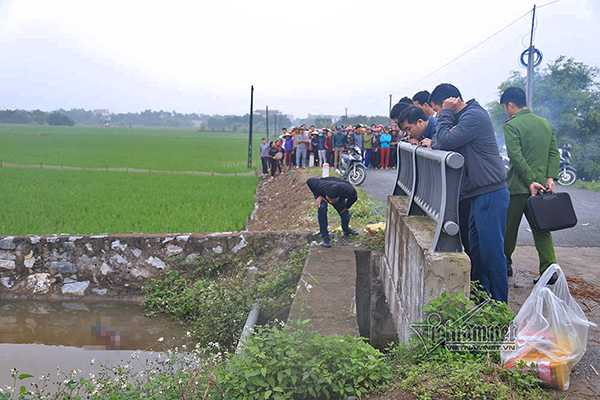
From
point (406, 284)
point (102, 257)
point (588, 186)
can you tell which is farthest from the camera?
point (588, 186)

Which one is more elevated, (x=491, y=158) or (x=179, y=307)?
(x=491, y=158)

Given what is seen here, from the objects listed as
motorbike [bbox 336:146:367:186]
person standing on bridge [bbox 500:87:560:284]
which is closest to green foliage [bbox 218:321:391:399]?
person standing on bridge [bbox 500:87:560:284]

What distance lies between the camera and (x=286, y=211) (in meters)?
9.66

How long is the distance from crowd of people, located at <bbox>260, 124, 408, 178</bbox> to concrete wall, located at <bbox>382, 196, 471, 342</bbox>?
11.8 metres

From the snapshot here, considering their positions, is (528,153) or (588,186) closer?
(528,153)

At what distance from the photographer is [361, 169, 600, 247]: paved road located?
5.80 metres

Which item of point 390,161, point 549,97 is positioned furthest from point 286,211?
point 549,97

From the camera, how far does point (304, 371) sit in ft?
7.82

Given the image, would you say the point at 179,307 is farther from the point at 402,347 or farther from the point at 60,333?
the point at 402,347

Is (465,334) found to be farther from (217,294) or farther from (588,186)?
(588,186)

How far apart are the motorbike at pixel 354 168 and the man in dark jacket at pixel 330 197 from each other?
6969mm

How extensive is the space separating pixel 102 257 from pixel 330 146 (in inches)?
465

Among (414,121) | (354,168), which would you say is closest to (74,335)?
(414,121)

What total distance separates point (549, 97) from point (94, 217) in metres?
16.1
